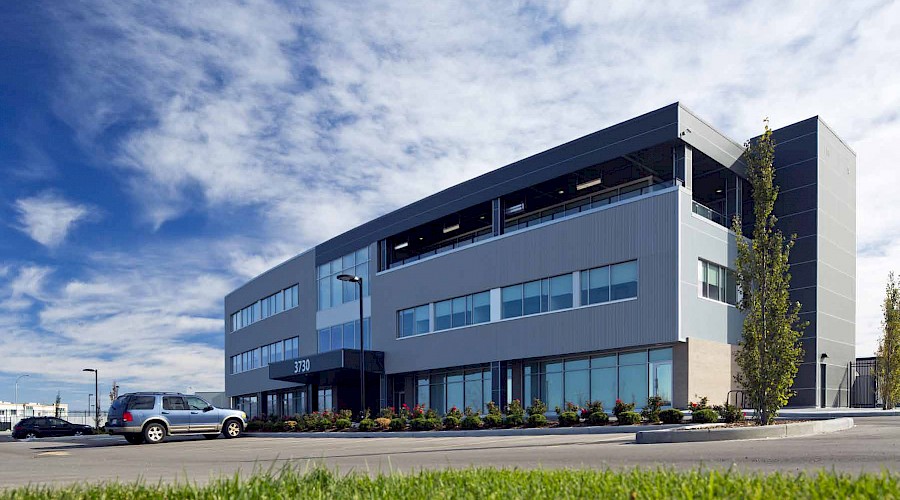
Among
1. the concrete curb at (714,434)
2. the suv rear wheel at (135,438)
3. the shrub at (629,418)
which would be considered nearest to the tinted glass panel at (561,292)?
the shrub at (629,418)

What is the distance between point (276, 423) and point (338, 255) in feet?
52.6

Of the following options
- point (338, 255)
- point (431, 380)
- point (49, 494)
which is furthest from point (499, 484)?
point (338, 255)

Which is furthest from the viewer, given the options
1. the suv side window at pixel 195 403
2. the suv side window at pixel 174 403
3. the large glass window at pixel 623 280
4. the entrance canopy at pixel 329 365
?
the entrance canopy at pixel 329 365

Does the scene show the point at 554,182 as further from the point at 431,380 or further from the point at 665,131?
the point at 431,380

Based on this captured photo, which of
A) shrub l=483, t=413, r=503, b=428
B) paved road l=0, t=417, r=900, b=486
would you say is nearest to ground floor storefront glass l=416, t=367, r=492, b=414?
shrub l=483, t=413, r=503, b=428

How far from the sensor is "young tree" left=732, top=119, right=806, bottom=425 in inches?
854

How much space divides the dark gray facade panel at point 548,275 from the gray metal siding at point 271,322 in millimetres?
10884

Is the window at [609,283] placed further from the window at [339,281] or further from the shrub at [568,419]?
→ the window at [339,281]

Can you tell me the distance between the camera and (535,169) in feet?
128

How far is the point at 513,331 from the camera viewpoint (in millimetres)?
38938

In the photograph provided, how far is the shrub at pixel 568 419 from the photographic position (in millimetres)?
27500

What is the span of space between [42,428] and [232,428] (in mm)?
22416

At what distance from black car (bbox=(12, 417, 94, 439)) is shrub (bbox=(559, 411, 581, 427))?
35245mm

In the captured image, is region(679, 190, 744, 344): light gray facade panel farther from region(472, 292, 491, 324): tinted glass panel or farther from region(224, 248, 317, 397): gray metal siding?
region(224, 248, 317, 397): gray metal siding
